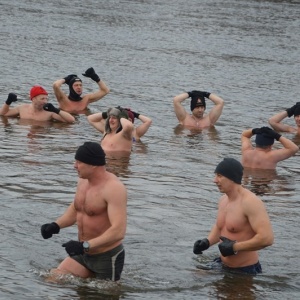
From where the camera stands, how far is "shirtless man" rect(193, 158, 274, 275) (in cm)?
1108

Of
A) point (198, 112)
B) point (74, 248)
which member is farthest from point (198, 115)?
point (74, 248)

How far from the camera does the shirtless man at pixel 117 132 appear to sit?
61.3 ft

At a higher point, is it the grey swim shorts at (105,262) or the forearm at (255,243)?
the forearm at (255,243)

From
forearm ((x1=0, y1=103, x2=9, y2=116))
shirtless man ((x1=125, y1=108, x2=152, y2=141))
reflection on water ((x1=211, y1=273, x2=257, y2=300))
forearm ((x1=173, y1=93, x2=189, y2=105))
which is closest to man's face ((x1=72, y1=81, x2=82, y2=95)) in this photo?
forearm ((x1=0, y1=103, x2=9, y2=116))

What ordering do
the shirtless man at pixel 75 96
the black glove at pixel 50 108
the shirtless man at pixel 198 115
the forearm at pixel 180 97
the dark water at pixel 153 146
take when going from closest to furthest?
the dark water at pixel 153 146 → the black glove at pixel 50 108 → the forearm at pixel 180 97 → the shirtless man at pixel 198 115 → the shirtless man at pixel 75 96

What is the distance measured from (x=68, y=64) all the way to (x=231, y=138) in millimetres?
11024

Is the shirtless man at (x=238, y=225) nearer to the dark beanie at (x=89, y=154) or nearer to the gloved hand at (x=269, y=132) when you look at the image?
the dark beanie at (x=89, y=154)

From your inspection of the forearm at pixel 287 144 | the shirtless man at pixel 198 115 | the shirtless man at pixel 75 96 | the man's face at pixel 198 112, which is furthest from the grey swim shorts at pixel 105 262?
the shirtless man at pixel 75 96

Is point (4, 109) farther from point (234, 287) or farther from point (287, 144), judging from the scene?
point (234, 287)

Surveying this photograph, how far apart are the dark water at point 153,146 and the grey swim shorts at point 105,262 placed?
153mm

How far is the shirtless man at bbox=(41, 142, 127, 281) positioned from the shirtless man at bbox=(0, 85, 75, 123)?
11.2m

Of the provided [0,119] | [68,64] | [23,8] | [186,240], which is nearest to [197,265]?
[186,240]

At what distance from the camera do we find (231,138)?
21.6m

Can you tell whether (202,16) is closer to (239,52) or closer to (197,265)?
(239,52)
